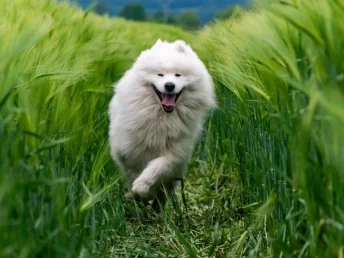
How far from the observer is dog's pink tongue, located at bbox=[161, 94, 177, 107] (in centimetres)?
511

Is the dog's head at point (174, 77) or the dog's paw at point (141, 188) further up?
the dog's head at point (174, 77)

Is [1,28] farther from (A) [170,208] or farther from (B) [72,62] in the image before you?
(A) [170,208]

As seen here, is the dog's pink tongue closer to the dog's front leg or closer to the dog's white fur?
the dog's white fur

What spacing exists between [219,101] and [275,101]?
2.66 meters

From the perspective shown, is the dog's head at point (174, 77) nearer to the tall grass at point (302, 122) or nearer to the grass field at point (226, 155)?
the grass field at point (226, 155)

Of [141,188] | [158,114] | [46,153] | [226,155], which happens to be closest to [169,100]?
[158,114]

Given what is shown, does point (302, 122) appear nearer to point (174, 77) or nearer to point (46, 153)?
point (46, 153)

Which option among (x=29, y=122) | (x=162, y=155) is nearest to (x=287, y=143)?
(x=29, y=122)

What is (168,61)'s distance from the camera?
16.9ft

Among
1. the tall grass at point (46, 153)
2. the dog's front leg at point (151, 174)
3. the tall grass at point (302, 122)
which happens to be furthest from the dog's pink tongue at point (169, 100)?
the tall grass at point (302, 122)

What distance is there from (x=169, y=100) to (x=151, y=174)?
1.71ft

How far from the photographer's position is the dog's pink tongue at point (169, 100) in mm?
5109

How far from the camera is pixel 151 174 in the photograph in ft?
16.2

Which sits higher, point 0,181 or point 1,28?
point 1,28
